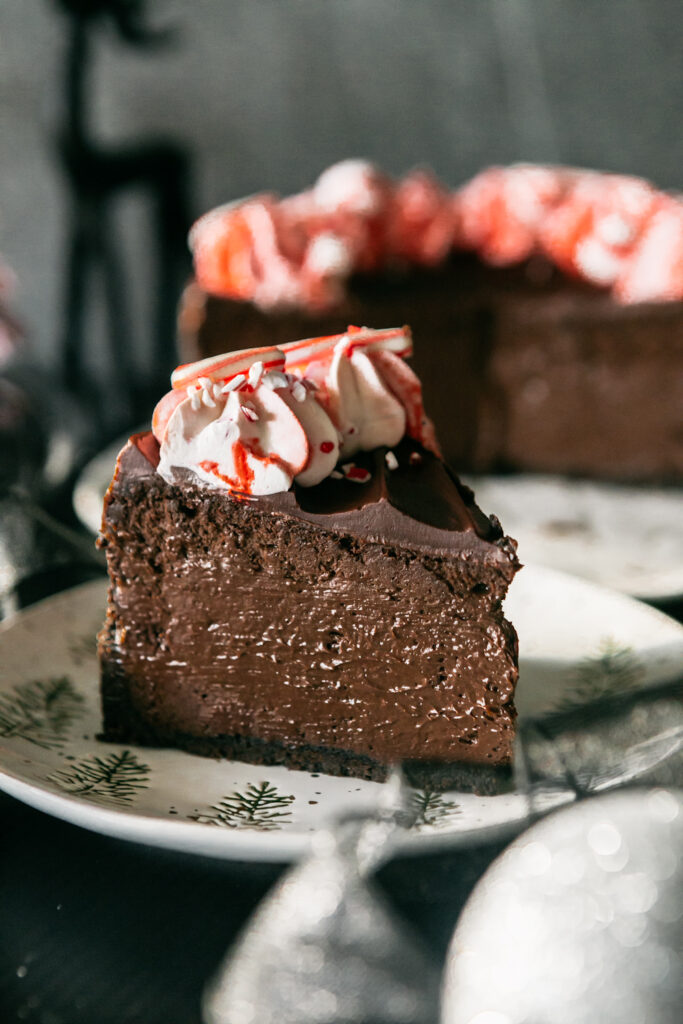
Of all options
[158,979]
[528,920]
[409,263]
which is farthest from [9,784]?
[409,263]

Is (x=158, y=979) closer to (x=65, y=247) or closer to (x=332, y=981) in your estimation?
(x=332, y=981)

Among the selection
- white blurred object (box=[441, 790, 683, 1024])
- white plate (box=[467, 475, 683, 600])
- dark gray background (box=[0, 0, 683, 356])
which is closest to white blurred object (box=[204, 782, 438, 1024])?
white blurred object (box=[441, 790, 683, 1024])

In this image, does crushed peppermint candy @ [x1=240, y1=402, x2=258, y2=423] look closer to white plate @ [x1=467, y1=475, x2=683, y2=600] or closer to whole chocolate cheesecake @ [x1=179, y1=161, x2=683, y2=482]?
white plate @ [x1=467, y1=475, x2=683, y2=600]

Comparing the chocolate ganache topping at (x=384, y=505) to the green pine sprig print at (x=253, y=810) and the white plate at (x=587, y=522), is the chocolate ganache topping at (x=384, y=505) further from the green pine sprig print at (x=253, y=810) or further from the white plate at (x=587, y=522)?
the white plate at (x=587, y=522)

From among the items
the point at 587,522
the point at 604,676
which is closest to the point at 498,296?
the point at 587,522

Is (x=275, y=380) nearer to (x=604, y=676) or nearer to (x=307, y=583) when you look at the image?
(x=307, y=583)

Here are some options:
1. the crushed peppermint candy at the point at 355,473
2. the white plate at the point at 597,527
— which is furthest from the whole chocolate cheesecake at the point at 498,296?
the crushed peppermint candy at the point at 355,473

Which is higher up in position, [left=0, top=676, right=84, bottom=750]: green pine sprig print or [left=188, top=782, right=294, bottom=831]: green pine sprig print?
[left=0, top=676, right=84, bottom=750]: green pine sprig print
